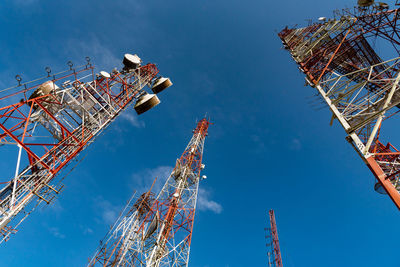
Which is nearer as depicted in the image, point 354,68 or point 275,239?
point 354,68

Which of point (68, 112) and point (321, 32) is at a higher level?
point (321, 32)

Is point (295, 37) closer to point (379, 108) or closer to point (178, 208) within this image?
point (379, 108)

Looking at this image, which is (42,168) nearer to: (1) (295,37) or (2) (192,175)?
(2) (192,175)

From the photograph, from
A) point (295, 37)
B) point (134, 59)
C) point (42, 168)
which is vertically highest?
point (295, 37)

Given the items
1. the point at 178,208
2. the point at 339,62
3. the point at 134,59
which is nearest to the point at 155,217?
the point at 178,208

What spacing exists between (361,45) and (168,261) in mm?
24779

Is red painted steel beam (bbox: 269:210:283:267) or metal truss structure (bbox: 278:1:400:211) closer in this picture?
metal truss structure (bbox: 278:1:400:211)

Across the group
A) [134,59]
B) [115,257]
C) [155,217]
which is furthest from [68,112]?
[115,257]

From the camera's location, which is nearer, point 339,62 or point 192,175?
point 339,62

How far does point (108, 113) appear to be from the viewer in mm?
15977

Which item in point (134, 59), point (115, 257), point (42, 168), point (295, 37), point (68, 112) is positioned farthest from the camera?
point (115, 257)

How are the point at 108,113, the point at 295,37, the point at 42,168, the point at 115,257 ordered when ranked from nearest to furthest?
the point at 42,168 < the point at 108,113 < the point at 295,37 < the point at 115,257

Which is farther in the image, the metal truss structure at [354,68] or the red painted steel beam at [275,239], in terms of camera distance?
the red painted steel beam at [275,239]

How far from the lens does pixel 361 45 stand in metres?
18.3
